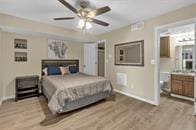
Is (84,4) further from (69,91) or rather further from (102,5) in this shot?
(69,91)

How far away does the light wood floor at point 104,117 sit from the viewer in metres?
2.41

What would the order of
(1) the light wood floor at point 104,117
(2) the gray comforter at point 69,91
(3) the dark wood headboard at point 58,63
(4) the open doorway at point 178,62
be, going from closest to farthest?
(1) the light wood floor at point 104,117
(2) the gray comforter at point 69,91
(4) the open doorway at point 178,62
(3) the dark wood headboard at point 58,63

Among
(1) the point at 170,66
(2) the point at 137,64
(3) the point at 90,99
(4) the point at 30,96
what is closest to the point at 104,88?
(3) the point at 90,99

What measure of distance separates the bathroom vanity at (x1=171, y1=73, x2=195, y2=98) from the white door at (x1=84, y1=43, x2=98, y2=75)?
3.30 meters

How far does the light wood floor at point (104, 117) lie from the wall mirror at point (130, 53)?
144 centimetres

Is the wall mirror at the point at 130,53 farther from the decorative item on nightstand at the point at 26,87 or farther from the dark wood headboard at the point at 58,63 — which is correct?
the decorative item on nightstand at the point at 26,87

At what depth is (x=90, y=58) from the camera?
6008 millimetres

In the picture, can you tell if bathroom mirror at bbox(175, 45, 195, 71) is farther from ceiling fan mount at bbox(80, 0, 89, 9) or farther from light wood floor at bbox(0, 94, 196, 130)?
ceiling fan mount at bbox(80, 0, 89, 9)

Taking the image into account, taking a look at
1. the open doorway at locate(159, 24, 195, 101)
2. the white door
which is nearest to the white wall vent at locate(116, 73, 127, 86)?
the white door

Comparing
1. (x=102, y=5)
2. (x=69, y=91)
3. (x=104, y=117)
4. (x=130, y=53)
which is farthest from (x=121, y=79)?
(x=102, y=5)

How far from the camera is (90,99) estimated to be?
3.47 meters

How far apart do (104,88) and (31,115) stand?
2.03 meters

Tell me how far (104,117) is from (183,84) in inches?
120

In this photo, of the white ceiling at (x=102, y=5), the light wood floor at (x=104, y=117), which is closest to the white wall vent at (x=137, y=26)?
the white ceiling at (x=102, y=5)
